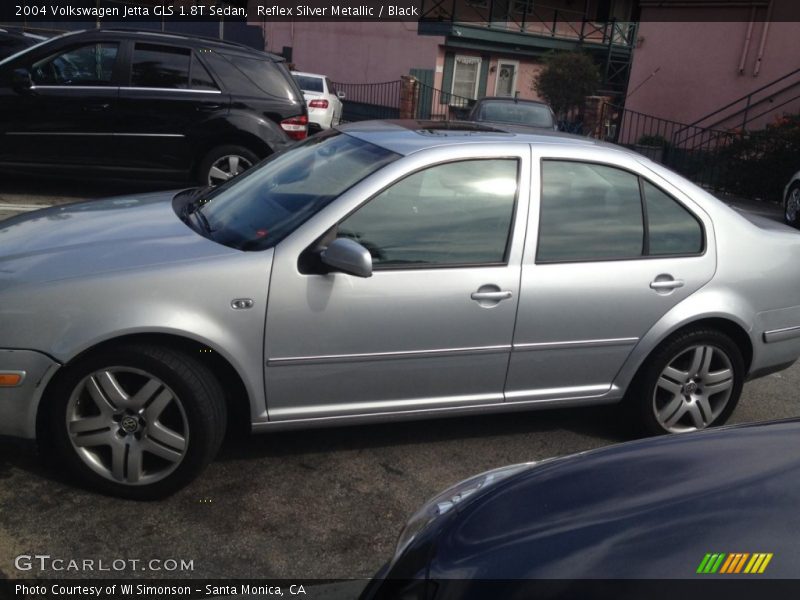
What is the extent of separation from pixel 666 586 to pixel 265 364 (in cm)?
224

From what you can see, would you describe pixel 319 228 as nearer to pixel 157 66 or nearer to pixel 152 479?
pixel 152 479

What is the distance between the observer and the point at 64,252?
366 cm

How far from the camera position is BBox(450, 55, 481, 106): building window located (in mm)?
29266

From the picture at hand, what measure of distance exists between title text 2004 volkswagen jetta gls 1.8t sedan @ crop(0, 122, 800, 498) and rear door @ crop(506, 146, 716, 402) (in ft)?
0.04

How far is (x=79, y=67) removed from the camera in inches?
366

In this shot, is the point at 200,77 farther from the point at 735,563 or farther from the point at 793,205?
the point at 735,563

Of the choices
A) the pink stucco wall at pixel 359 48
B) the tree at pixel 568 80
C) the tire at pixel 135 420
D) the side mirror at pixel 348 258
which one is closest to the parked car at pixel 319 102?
the tree at pixel 568 80

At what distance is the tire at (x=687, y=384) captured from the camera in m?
4.41

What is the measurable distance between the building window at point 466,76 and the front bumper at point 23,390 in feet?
87.1

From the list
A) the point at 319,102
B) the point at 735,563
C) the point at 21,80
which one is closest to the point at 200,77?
the point at 21,80

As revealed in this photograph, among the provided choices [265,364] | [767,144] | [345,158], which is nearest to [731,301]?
[345,158]

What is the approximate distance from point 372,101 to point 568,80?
6670 millimetres

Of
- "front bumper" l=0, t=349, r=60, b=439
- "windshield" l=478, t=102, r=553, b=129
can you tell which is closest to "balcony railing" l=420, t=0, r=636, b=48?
"windshield" l=478, t=102, r=553, b=129
